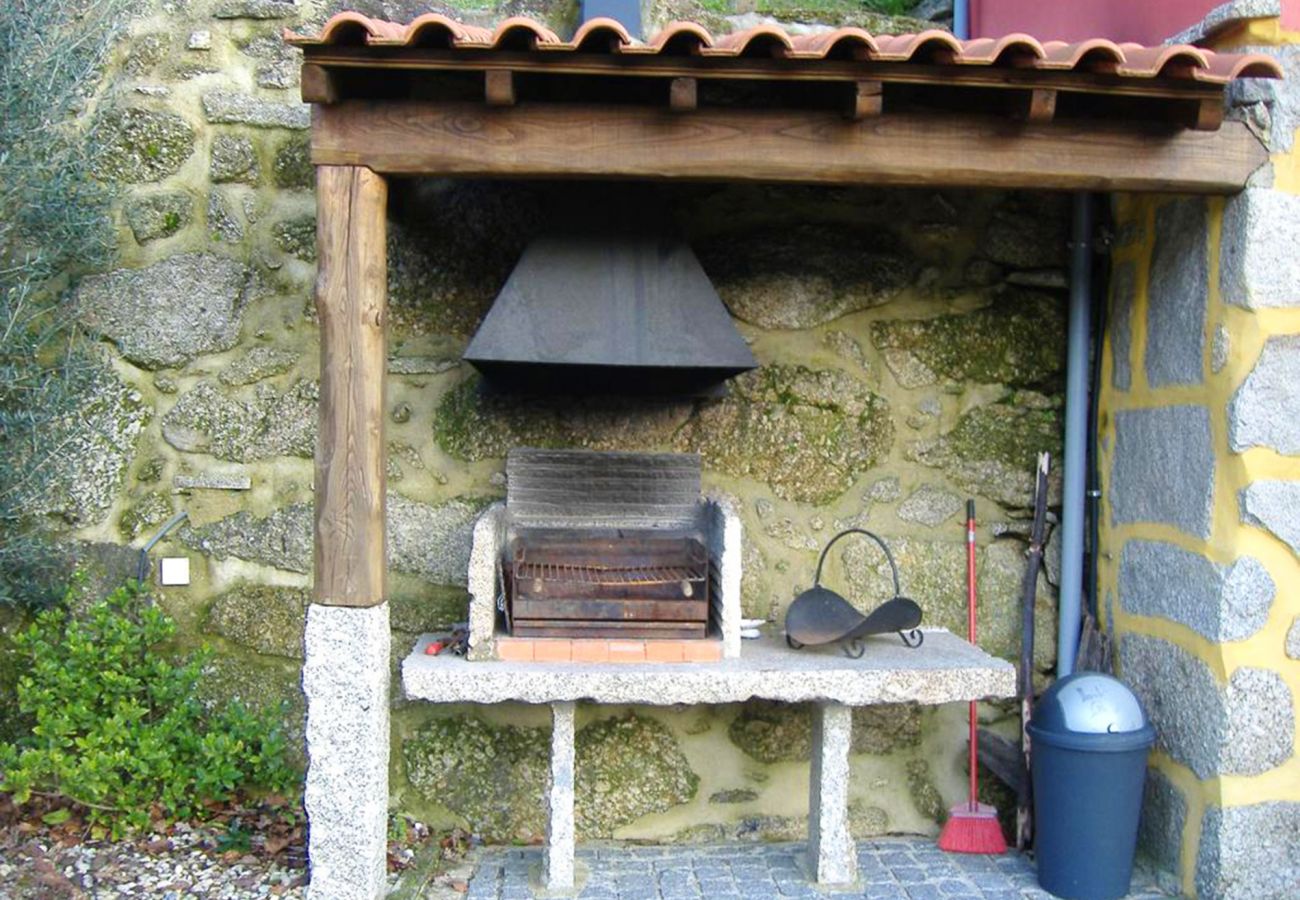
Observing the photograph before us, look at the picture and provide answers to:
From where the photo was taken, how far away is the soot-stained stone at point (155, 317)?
4266 millimetres

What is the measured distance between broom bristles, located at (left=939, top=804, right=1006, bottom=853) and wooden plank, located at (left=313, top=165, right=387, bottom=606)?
90.1 inches

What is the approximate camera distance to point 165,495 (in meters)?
4.27

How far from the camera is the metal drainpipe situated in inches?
169

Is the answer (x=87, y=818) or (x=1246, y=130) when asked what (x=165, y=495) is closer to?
(x=87, y=818)

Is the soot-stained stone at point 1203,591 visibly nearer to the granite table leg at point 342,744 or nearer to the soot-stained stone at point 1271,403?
the soot-stained stone at point 1271,403

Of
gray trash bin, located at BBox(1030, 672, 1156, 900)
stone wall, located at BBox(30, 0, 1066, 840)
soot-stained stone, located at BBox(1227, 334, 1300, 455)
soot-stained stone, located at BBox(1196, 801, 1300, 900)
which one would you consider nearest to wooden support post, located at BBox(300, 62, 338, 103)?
stone wall, located at BBox(30, 0, 1066, 840)

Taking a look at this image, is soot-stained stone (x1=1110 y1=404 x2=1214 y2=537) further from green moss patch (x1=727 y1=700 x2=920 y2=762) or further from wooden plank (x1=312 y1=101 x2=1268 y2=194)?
green moss patch (x1=727 y1=700 x2=920 y2=762)

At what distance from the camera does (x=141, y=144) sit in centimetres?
430

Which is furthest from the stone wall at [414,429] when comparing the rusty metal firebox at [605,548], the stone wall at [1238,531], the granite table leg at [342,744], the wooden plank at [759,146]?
the stone wall at [1238,531]

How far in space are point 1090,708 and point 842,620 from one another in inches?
33.1

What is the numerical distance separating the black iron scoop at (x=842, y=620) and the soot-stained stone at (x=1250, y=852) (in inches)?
42.8

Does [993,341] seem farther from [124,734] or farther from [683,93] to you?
[124,734]

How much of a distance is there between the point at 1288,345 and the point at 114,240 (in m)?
4.07

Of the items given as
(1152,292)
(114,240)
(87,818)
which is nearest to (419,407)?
(114,240)
